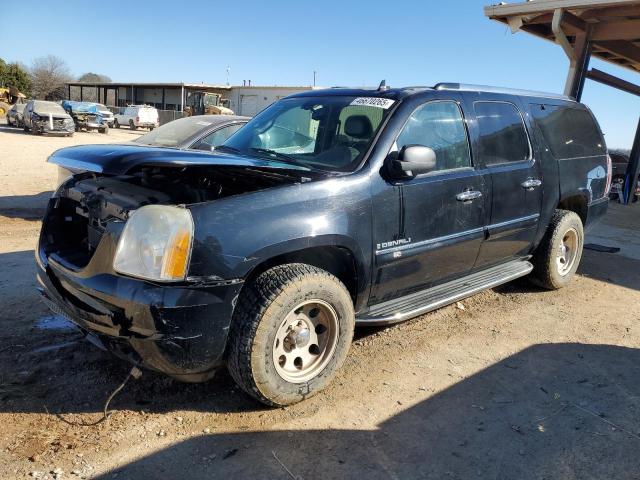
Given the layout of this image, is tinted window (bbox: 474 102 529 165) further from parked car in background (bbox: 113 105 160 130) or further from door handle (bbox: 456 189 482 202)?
parked car in background (bbox: 113 105 160 130)

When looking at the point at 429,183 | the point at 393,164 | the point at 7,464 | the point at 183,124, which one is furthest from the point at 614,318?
the point at 183,124

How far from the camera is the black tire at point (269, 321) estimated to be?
2.85 metres

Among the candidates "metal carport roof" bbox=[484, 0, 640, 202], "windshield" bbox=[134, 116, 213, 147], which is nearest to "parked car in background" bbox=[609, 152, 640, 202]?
"metal carport roof" bbox=[484, 0, 640, 202]

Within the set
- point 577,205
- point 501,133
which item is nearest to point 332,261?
point 501,133

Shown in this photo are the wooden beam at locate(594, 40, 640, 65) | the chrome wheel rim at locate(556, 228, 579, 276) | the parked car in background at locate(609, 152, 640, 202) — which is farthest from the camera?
the parked car in background at locate(609, 152, 640, 202)

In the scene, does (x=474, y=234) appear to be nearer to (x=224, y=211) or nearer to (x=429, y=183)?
(x=429, y=183)

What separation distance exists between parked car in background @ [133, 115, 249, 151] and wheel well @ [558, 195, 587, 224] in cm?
415

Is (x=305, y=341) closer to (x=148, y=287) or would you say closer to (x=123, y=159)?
(x=148, y=287)

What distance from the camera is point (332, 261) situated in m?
3.40

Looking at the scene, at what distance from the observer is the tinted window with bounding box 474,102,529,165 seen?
4.31m

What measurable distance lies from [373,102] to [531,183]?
1.82 meters

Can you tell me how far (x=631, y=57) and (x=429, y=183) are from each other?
12044mm

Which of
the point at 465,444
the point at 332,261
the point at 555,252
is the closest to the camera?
the point at 465,444

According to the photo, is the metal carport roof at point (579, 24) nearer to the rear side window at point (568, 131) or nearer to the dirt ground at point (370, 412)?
the rear side window at point (568, 131)
